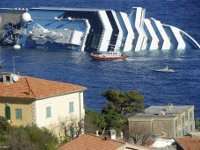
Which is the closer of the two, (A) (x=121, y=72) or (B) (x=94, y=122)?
(B) (x=94, y=122)

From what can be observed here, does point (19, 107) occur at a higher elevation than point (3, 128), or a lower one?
higher

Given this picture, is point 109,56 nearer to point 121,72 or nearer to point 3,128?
point 121,72

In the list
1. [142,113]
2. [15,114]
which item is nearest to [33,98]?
[15,114]

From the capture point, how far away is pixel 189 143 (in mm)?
17734

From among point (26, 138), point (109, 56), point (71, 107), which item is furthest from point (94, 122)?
point (109, 56)

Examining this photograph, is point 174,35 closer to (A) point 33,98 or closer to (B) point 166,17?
(B) point 166,17

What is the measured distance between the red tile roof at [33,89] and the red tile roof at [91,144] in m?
1.73

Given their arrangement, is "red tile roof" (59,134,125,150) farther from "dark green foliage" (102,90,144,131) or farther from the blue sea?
the blue sea

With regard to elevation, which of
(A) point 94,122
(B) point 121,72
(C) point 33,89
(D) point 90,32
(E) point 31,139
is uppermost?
(D) point 90,32

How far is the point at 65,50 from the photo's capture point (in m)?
55.2

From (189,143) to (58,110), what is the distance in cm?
261

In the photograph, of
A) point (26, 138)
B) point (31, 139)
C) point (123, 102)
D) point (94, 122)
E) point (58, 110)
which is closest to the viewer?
point (26, 138)

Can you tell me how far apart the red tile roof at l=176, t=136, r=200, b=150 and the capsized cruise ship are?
36.0 metres

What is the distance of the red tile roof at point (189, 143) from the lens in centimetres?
1742
